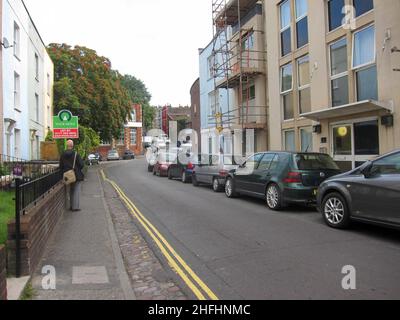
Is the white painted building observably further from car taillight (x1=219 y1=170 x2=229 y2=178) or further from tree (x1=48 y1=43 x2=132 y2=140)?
car taillight (x1=219 y1=170 x2=229 y2=178)

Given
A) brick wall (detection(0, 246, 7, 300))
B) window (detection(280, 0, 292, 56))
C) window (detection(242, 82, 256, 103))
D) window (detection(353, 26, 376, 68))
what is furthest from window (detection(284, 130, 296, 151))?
brick wall (detection(0, 246, 7, 300))

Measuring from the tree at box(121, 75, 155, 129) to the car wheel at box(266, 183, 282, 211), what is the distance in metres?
74.2

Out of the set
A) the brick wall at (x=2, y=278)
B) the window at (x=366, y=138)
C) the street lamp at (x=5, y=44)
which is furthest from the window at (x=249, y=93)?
the brick wall at (x=2, y=278)

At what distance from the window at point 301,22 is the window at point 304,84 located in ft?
2.36

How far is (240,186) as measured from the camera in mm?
13156

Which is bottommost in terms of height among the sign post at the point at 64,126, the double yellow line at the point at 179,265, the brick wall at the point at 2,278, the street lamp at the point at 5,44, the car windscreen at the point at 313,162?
the double yellow line at the point at 179,265

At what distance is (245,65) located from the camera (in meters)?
21.8

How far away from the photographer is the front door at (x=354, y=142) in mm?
12992

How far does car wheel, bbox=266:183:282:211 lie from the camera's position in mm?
10891

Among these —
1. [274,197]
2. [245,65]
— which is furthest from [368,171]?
[245,65]

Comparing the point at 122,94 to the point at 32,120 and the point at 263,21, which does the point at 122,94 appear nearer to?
the point at 32,120

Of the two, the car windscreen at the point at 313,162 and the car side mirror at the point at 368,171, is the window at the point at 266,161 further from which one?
the car side mirror at the point at 368,171

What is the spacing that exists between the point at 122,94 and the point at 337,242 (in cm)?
3231

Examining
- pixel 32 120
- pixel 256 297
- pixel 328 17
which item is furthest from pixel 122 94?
pixel 256 297
